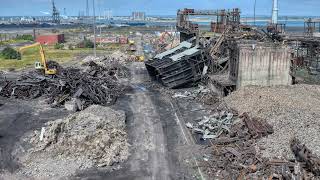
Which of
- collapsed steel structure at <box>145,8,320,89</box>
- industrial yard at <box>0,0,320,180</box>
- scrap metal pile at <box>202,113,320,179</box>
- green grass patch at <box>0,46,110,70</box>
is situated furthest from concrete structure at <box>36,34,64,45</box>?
scrap metal pile at <box>202,113,320,179</box>

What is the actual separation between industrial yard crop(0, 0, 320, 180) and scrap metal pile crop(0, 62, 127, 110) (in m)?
0.10

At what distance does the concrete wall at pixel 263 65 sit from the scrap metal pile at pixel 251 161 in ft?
32.5

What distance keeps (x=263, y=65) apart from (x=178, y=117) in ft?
28.5

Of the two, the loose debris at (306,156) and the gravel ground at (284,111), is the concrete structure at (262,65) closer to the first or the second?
the gravel ground at (284,111)

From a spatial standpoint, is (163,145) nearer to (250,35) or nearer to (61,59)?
(250,35)

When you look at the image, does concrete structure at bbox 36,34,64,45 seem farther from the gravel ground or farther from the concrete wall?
the gravel ground

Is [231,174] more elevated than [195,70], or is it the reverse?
[195,70]

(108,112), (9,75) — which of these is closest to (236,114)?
(108,112)

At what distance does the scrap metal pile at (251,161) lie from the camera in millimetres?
17281

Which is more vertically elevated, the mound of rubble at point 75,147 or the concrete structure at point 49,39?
the concrete structure at point 49,39

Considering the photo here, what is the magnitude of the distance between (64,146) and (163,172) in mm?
5433

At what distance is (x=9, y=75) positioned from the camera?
44812 mm

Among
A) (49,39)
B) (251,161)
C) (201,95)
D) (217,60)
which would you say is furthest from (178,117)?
(49,39)

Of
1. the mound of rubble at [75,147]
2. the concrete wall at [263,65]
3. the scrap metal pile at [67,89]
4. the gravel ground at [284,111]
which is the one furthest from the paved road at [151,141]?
the concrete wall at [263,65]
